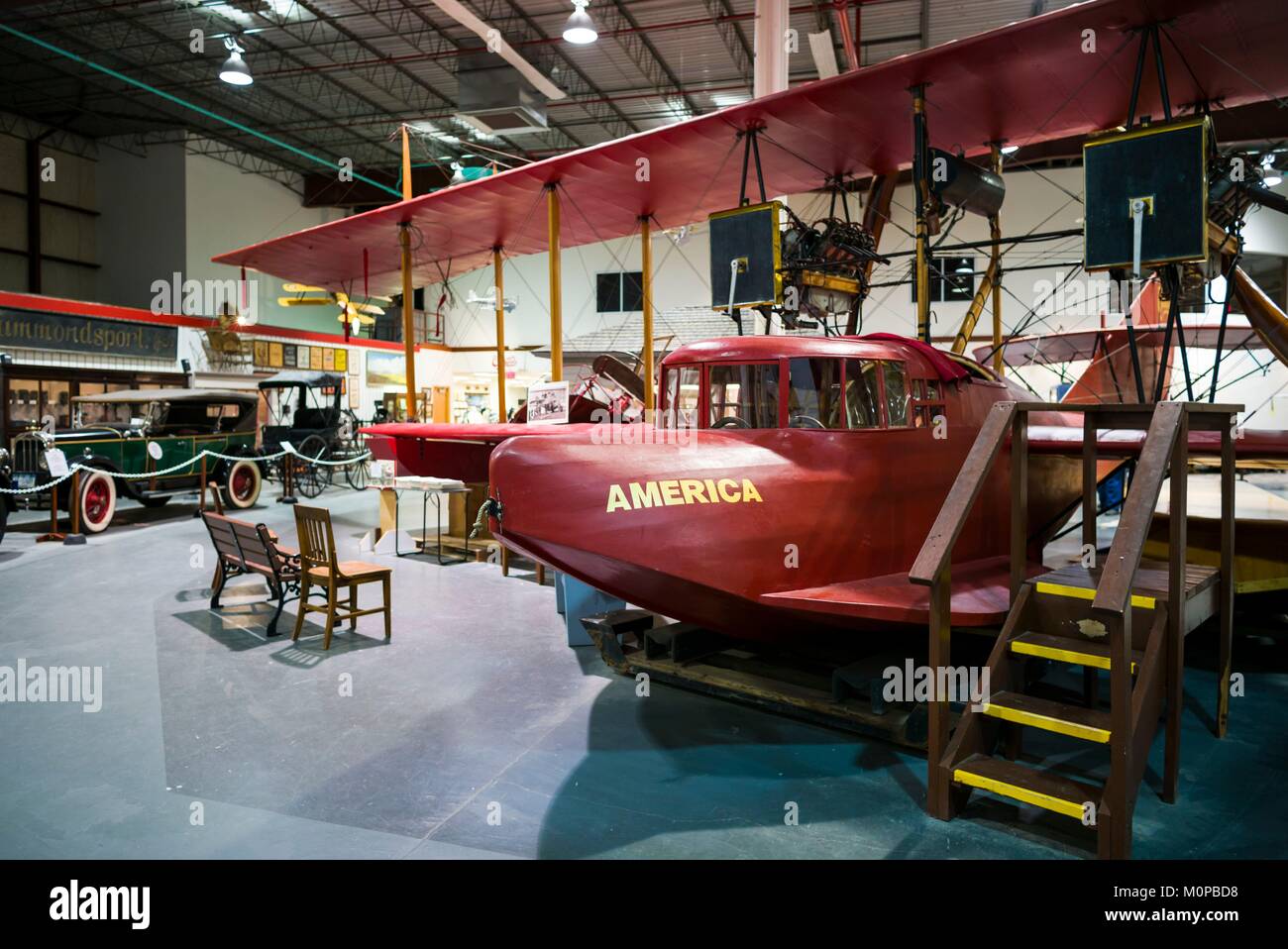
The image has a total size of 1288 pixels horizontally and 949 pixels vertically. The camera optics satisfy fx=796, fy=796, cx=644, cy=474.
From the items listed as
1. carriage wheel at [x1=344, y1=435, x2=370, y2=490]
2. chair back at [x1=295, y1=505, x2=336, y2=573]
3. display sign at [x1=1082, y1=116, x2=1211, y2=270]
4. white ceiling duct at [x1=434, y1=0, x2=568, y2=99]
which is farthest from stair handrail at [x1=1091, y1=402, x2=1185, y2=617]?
carriage wheel at [x1=344, y1=435, x2=370, y2=490]

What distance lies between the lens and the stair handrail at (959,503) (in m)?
3.73

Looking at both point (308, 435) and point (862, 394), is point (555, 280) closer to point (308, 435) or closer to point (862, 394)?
point (862, 394)

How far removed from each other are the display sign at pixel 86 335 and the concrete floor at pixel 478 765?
1142 centimetres

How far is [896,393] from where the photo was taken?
5203mm

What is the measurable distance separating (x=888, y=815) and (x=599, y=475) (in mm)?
2192

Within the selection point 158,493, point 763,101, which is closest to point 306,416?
point 158,493

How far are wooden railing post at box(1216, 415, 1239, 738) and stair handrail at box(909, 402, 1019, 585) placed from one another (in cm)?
146

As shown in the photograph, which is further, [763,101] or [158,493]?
[158,493]

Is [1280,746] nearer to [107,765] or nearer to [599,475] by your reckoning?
[599,475]

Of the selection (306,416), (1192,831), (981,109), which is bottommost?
(1192,831)

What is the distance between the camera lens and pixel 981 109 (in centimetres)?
636

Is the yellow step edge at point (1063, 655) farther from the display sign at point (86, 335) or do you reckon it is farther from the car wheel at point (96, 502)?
the display sign at point (86, 335)

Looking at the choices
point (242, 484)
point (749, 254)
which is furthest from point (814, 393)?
point (242, 484)
